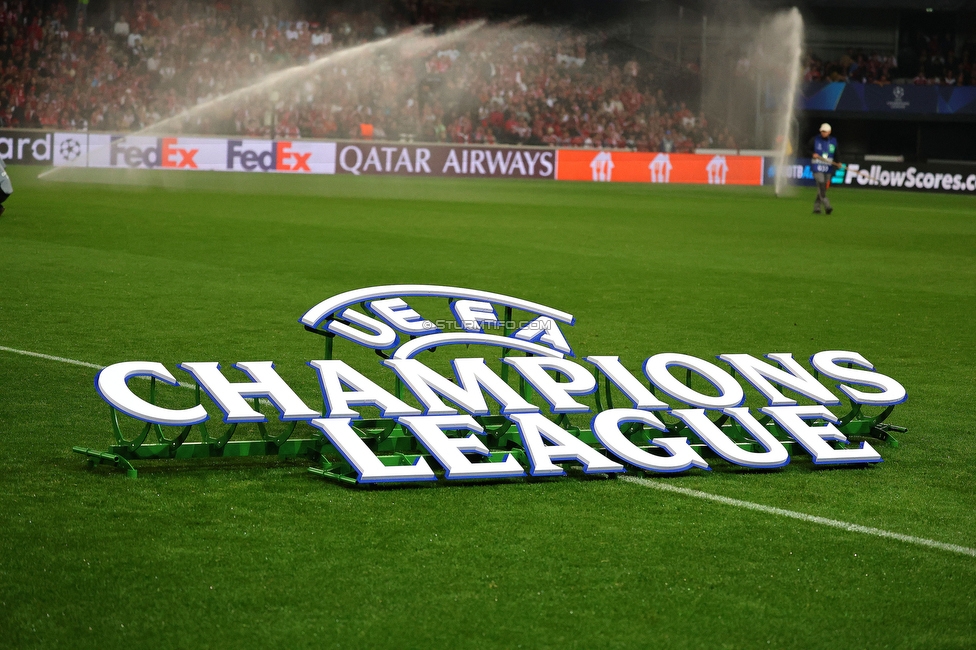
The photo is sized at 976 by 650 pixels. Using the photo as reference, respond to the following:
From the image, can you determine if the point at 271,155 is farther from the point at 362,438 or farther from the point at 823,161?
the point at 362,438

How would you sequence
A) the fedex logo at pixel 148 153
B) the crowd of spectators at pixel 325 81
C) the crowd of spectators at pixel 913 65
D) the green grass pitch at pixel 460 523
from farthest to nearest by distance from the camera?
the crowd of spectators at pixel 913 65
the crowd of spectators at pixel 325 81
the fedex logo at pixel 148 153
the green grass pitch at pixel 460 523

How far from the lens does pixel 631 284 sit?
530 inches

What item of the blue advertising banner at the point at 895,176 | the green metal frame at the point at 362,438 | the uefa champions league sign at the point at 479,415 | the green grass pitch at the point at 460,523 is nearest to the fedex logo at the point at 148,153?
the blue advertising banner at the point at 895,176

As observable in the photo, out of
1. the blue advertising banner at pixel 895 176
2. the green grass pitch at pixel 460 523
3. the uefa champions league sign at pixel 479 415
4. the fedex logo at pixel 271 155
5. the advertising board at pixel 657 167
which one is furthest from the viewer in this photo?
the advertising board at pixel 657 167

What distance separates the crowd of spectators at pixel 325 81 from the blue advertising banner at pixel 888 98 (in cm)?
347

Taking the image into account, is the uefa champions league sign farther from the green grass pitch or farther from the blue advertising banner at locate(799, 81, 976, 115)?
the blue advertising banner at locate(799, 81, 976, 115)

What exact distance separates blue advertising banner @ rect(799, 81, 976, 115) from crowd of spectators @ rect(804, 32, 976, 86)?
1.93 ft

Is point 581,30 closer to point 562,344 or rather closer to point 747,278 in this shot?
point 747,278

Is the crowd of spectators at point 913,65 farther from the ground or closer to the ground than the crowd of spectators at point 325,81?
farther from the ground

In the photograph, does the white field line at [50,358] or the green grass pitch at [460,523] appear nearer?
the green grass pitch at [460,523]

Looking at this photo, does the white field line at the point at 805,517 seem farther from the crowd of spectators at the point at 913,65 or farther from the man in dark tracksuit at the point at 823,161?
the crowd of spectators at the point at 913,65

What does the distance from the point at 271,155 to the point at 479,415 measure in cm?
2900

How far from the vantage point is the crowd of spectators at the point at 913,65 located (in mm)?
44156

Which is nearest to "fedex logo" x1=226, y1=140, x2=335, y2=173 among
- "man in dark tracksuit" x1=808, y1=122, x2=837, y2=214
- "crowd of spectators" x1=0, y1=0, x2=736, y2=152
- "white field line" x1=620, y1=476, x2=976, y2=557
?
"crowd of spectators" x1=0, y1=0, x2=736, y2=152
